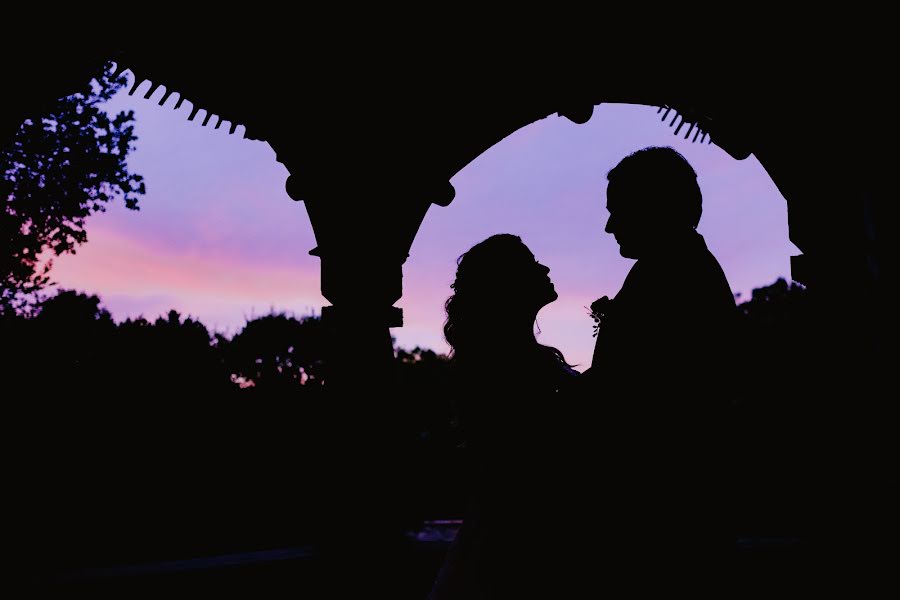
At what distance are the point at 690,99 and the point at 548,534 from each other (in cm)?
626

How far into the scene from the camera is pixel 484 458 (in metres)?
1.83

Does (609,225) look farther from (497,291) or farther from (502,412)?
(502,412)

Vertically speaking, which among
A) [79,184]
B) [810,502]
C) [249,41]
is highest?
[79,184]

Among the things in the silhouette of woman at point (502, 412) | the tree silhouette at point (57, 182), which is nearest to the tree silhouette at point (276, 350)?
the tree silhouette at point (57, 182)

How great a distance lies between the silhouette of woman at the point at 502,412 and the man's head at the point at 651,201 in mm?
301

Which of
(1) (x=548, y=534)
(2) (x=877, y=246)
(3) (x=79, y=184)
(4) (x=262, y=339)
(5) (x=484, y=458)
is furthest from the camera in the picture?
(4) (x=262, y=339)

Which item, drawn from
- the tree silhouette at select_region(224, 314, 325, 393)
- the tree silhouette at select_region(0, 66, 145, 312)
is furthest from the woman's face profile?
the tree silhouette at select_region(224, 314, 325, 393)

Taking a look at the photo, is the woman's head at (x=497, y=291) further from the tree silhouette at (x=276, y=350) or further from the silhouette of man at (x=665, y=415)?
the tree silhouette at (x=276, y=350)

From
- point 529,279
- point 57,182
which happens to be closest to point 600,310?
point 529,279

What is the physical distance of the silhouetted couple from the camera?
5.11 ft

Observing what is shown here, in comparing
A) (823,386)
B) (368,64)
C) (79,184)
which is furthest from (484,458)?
(79,184)

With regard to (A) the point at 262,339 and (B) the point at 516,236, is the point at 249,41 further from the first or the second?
(A) the point at 262,339

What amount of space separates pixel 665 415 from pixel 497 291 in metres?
0.63

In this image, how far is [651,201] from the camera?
183 centimetres
